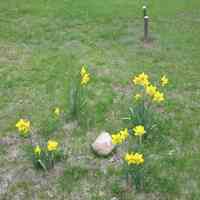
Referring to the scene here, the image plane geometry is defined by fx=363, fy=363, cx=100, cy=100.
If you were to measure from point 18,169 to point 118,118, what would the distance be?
1.66 metres

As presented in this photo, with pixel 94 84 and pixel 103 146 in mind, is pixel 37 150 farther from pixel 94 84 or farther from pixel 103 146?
pixel 94 84

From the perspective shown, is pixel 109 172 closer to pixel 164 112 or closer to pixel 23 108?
pixel 164 112

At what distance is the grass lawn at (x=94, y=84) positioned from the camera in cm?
426

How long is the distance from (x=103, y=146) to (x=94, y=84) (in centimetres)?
198

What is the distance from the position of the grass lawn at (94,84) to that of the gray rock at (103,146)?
0.30 ft

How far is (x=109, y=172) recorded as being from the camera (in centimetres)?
437

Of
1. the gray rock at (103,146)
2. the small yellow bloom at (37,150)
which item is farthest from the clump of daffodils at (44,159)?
the gray rock at (103,146)

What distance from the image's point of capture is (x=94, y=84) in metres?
6.36

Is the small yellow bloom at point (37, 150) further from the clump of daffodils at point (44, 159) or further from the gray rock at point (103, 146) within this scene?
the gray rock at point (103, 146)

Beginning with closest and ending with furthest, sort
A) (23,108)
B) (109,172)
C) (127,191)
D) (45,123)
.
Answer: (127,191)
(109,172)
(45,123)
(23,108)

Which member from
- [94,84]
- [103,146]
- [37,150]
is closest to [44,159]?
[37,150]

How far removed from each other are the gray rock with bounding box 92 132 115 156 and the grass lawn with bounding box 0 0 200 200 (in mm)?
93

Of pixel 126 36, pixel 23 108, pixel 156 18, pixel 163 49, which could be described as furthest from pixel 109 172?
pixel 156 18

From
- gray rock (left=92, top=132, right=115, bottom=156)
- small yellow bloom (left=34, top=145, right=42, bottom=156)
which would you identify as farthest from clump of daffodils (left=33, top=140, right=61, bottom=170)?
gray rock (left=92, top=132, right=115, bottom=156)
